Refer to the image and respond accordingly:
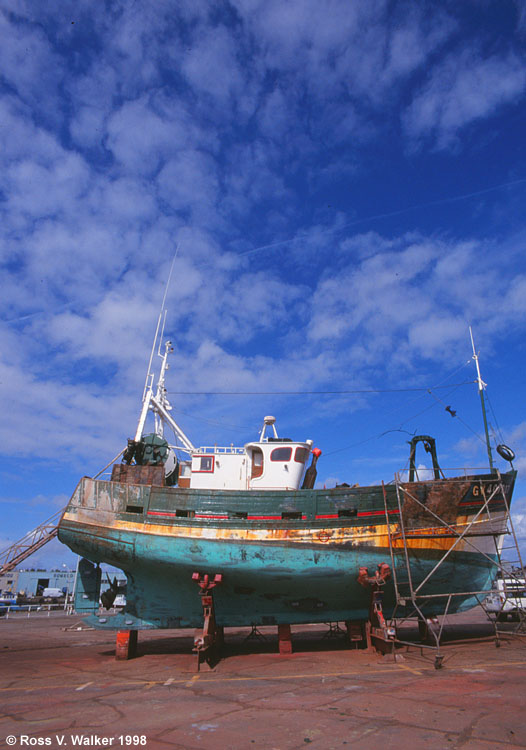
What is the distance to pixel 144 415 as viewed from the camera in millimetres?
16062

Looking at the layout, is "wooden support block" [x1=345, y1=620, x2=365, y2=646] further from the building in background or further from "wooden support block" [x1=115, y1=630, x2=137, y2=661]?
the building in background

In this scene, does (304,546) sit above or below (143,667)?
above

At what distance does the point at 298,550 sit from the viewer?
473 inches

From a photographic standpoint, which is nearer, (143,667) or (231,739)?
(231,739)

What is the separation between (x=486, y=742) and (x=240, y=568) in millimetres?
8215

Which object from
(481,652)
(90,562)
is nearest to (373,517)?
(481,652)

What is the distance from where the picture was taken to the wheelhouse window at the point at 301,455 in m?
14.6

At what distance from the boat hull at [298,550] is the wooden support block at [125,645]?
295 millimetres

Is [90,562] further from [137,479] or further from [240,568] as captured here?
[240,568]

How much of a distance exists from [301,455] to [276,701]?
8511mm

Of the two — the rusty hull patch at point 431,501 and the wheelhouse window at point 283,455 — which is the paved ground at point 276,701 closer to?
the rusty hull patch at point 431,501

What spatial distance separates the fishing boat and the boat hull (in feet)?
0.09

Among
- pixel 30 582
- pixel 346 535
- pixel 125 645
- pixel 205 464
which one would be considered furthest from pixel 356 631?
pixel 30 582

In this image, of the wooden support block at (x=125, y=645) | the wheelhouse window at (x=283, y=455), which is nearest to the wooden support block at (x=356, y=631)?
the wheelhouse window at (x=283, y=455)
